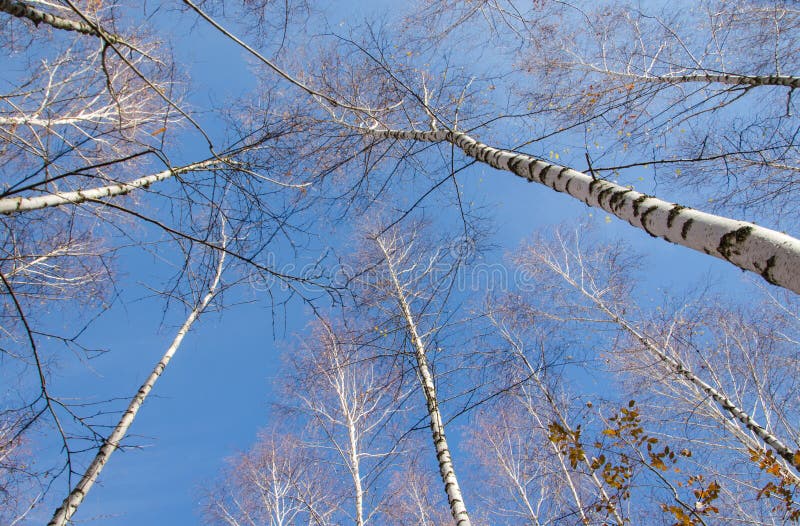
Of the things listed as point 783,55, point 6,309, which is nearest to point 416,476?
point 6,309

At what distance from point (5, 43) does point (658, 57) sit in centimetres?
837

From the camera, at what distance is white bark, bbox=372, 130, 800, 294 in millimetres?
1243

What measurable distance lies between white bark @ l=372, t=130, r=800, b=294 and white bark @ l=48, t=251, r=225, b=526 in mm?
2282

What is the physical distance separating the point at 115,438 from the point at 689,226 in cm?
487

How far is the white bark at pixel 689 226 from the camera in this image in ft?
4.08

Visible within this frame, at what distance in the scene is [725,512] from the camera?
6.65 meters

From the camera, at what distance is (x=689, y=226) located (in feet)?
5.00

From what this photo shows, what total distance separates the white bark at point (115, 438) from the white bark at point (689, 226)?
89.8 inches

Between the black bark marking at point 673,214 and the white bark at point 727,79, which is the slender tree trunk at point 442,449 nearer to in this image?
the black bark marking at point 673,214

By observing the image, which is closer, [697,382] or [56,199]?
[56,199]

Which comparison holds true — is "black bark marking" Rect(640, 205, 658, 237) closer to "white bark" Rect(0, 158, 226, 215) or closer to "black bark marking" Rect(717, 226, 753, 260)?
"black bark marking" Rect(717, 226, 753, 260)

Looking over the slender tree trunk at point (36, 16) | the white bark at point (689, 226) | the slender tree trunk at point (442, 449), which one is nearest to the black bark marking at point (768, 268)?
the white bark at point (689, 226)

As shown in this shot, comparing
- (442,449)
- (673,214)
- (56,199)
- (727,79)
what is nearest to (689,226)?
(673,214)

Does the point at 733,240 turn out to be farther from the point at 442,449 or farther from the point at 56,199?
the point at 56,199
